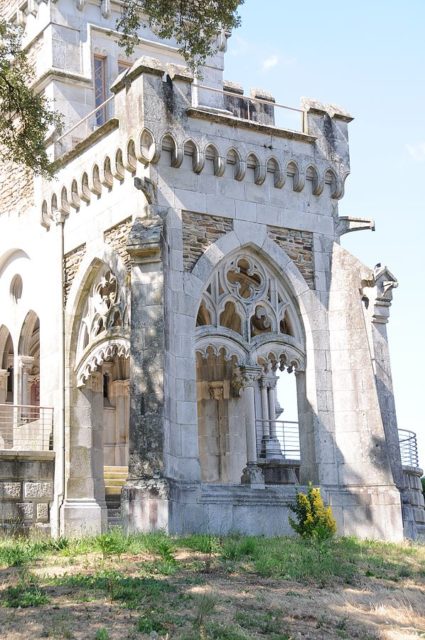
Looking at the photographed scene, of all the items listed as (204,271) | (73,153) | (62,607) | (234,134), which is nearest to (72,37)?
(73,153)

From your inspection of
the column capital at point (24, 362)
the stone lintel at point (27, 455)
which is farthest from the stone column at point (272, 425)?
the stone lintel at point (27, 455)

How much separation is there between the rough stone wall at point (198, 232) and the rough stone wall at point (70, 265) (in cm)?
306

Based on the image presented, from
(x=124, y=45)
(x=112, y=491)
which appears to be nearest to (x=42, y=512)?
(x=112, y=491)

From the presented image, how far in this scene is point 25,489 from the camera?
66.3 feet

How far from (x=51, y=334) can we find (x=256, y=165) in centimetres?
593

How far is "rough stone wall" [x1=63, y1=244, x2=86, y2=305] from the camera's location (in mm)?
21234

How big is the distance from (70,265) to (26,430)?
3838mm

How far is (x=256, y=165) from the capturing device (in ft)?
66.6

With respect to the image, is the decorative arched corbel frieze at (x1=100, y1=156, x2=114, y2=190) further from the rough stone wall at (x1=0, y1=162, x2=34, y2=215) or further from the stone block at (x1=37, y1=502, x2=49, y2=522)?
the stone block at (x1=37, y1=502, x2=49, y2=522)

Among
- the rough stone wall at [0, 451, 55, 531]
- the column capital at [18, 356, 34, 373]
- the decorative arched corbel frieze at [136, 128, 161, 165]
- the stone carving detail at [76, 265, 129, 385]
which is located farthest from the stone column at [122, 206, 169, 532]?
the column capital at [18, 356, 34, 373]

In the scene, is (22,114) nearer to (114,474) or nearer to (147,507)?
(147,507)

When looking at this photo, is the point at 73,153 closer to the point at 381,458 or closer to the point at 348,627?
the point at 381,458

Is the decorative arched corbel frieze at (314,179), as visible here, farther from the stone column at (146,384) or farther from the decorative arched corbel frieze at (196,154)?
the stone column at (146,384)

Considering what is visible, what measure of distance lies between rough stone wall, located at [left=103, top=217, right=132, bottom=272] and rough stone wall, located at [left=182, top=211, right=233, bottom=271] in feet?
3.79
